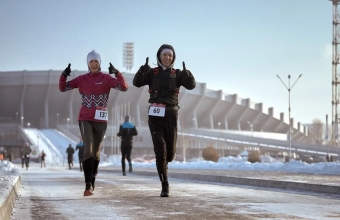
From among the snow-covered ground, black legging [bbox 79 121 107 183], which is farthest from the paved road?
the snow-covered ground

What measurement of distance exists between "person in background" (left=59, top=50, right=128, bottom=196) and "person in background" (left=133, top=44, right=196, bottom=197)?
52 centimetres

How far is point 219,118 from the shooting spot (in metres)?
142

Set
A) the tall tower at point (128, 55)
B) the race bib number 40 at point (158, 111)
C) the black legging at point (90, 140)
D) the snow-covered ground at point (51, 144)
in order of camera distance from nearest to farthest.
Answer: the race bib number 40 at point (158, 111) < the black legging at point (90, 140) < the snow-covered ground at point (51, 144) < the tall tower at point (128, 55)

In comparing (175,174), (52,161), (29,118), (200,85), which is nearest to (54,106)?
(29,118)

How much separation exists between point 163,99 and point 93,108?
3.40ft

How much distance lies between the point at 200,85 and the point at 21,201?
119973 millimetres

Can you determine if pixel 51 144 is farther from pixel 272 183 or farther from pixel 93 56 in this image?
pixel 93 56

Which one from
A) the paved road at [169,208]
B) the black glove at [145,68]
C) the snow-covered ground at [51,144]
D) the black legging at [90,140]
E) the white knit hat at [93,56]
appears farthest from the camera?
the snow-covered ground at [51,144]

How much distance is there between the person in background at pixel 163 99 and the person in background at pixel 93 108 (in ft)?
1.72

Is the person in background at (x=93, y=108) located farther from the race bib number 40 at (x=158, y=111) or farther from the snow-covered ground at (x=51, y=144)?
the snow-covered ground at (x=51, y=144)

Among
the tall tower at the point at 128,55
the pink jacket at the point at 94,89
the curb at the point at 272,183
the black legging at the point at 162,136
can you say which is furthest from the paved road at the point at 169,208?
the tall tower at the point at 128,55

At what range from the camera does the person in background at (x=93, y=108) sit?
9148 mm

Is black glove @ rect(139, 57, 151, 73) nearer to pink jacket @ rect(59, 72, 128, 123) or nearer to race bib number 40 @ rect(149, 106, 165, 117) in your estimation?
pink jacket @ rect(59, 72, 128, 123)

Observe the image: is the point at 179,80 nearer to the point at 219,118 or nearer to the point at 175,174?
the point at 175,174
